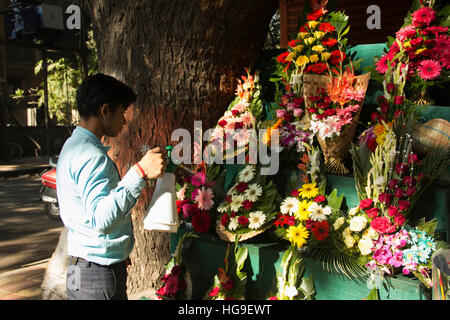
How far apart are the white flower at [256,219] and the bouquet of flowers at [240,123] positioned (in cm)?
60

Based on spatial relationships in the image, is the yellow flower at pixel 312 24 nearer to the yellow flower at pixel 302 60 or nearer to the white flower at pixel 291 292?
the yellow flower at pixel 302 60

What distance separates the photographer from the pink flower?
3010 millimetres

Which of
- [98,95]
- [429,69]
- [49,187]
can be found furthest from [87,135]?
[49,187]

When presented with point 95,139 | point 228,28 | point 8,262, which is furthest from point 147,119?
point 8,262

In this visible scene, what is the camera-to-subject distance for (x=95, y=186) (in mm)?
1814

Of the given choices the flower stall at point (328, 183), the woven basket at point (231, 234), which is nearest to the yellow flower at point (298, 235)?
the flower stall at point (328, 183)

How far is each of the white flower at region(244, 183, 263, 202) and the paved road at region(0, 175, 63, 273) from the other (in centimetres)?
347

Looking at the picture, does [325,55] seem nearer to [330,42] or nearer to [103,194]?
[330,42]

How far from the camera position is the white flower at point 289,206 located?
2820mm

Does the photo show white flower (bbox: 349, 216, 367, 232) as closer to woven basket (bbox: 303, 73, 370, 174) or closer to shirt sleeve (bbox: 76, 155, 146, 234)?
woven basket (bbox: 303, 73, 370, 174)

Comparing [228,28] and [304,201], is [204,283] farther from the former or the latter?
[228,28]

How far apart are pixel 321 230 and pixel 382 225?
0.39m

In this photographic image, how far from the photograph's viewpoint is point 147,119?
3.73 m

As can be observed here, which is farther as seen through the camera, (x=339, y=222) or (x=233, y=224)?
(x=233, y=224)
